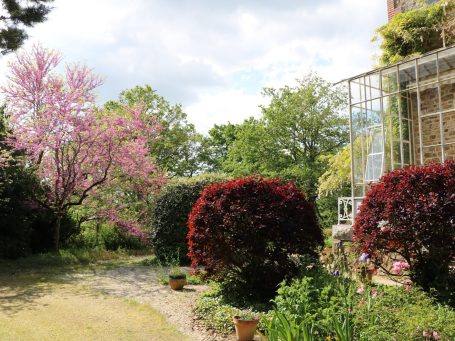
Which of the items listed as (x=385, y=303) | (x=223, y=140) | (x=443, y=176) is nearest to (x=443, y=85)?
(x=443, y=176)

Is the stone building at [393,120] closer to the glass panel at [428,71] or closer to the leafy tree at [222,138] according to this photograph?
the glass panel at [428,71]

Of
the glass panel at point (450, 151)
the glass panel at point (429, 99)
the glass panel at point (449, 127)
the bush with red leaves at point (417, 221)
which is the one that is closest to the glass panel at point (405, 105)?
the glass panel at point (429, 99)

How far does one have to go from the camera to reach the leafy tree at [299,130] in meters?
24.7

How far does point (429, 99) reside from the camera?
35.3ft

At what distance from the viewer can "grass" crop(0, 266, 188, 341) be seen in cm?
493

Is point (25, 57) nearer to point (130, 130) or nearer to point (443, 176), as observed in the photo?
point (130, 130)

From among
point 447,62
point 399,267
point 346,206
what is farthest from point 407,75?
point 399,267

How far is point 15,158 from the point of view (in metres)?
11.7

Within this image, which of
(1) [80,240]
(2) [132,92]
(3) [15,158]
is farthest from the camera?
(2) [132,92]

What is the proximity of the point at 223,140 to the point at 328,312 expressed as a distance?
107ft

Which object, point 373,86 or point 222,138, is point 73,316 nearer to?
point 373,86

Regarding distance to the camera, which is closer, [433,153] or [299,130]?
[433,153]

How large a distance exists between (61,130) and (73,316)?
23.4ft

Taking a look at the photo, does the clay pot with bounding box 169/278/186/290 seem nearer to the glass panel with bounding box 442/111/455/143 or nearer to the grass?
the grass
